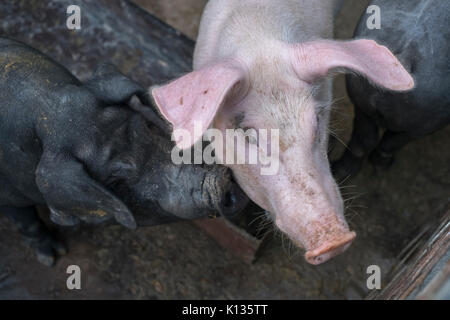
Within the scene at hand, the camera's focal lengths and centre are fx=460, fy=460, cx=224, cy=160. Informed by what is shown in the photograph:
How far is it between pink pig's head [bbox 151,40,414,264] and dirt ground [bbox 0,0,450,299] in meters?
1.72

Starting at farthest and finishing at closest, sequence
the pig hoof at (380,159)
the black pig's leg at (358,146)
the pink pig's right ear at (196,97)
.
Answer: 1. the pig hoof at (380,159)
2. the black pig's leg at (358,146)
3. the pink pig's right ear at (196,97)

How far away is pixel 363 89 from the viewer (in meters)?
2.89

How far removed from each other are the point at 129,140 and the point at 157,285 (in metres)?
1.77

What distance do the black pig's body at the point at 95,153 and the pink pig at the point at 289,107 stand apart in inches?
11.7

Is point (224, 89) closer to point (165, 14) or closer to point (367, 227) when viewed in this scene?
point (367, 227)

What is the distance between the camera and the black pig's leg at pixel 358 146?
338cm

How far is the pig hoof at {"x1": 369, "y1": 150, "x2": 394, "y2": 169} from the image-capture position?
388 cm

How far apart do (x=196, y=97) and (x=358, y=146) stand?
7.05 feet

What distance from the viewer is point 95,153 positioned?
Result: 235cm

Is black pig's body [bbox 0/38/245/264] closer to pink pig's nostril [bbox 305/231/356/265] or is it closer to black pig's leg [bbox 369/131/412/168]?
pink pig's nostril [bbox 305/231/356/265]

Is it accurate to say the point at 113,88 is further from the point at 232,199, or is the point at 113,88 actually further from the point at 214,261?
the point at 214,261

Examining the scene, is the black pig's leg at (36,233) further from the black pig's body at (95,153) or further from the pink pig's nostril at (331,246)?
the pink pig's nostril at (331,246)

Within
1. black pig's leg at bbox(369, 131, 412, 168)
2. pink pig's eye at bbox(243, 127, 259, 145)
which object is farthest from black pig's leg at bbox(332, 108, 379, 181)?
pink pig's eye at bbox(243, 127, 259, 145)

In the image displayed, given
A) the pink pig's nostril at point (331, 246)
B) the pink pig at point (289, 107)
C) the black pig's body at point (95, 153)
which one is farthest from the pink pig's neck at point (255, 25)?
the pink pig's nostril at point (331, 246)
